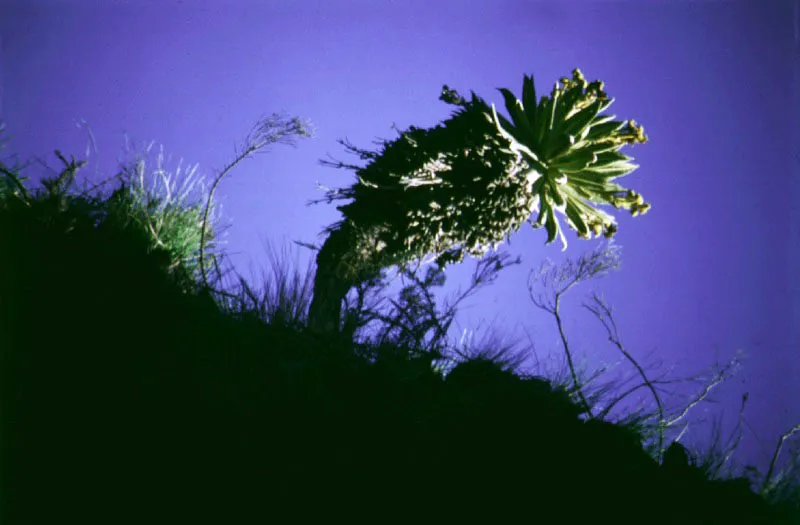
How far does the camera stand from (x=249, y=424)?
1.34 m

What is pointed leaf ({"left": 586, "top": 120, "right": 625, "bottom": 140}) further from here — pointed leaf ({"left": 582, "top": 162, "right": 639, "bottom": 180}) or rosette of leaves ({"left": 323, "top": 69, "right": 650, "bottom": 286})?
pointed leaf ({"left": 582, "top": 162, "right": 639, "bottom": 180})

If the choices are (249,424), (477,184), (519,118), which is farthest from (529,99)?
(249,424)

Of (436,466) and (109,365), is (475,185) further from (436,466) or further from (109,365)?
(109,365)

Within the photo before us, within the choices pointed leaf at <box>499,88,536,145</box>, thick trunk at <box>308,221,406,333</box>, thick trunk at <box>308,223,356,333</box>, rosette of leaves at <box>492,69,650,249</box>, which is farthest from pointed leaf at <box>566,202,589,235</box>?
thick trunk at <box>308,223,356,333</box>

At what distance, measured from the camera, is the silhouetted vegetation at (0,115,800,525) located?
1210 millimetres

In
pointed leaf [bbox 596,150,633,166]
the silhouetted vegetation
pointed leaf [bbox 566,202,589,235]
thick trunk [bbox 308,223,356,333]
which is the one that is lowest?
the silhouetted vegetation

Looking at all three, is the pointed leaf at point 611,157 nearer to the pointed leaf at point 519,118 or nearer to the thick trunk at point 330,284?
the pointed leaf at point 519,118

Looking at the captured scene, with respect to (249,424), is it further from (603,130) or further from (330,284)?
(603,130)

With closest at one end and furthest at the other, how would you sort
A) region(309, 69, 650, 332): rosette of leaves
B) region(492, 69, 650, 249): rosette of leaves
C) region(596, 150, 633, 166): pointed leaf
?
region(309, 69, 650, 332): rosette of leaves
region(492, 69, 650, 249): rosette of leaves
region(596, 150, 633, 166): pointed leaf

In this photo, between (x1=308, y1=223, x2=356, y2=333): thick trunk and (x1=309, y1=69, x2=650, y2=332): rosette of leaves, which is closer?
(x1=308, y1=223, x2=356, y2=333): thick trunk

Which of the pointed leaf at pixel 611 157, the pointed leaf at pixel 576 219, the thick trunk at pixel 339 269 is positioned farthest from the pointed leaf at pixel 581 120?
the thick trunk at pixel 339 269

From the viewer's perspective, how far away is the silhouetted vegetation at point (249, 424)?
1.21 meters

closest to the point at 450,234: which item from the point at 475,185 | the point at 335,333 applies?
the point at 475,185

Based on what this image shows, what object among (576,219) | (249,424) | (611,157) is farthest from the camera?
(611,157)
